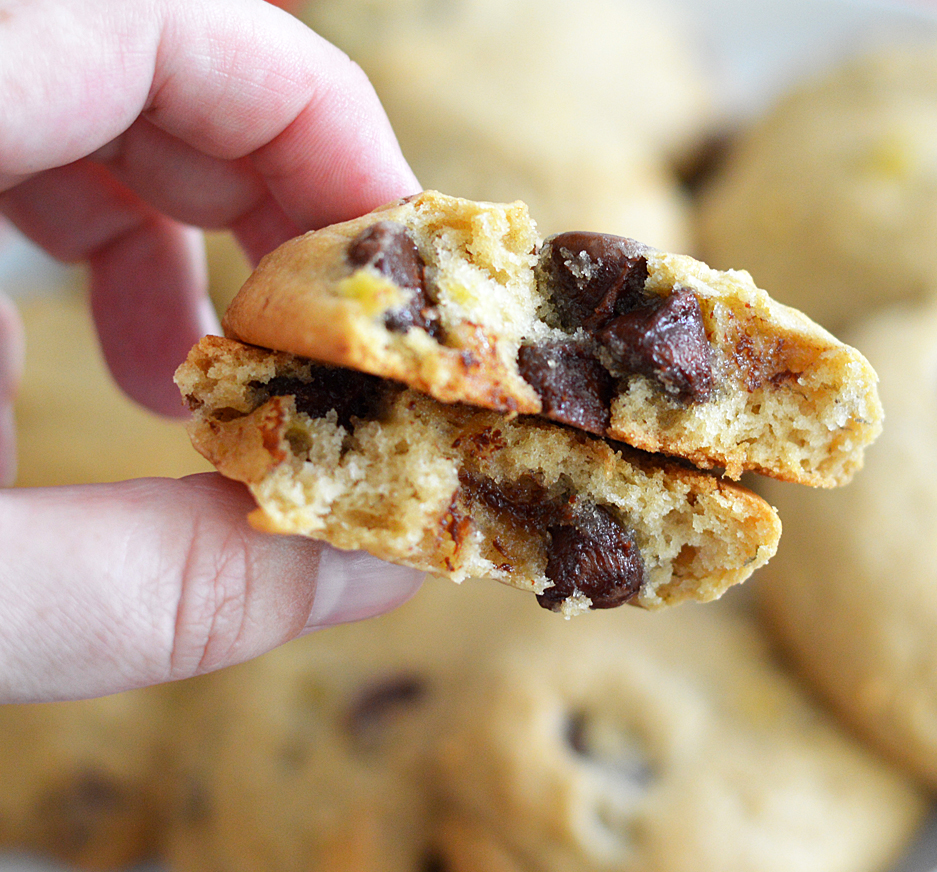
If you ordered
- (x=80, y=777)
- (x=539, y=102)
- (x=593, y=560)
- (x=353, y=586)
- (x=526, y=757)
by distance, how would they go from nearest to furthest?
(x=593, y=560), (x=353, y=586), (x=526, y=757), (x=80, y=777), (x=539, y=102)

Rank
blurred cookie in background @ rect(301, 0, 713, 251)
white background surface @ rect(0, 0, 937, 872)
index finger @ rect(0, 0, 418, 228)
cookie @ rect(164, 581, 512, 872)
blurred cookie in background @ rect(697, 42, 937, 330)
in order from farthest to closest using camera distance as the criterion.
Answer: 1. white background surface @ rect(0, 0, 937, 872)
2. blurred cookie in background @ rect(301, 0, 713, 251)
3. blurred cookie in background @ rect(697, 42, 937, 330)
4. cookie @ rect(164, 581, 512, 872)
5. index finger @ rect(0, 0, 418, 228)

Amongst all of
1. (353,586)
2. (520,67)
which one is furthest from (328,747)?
(520,67)

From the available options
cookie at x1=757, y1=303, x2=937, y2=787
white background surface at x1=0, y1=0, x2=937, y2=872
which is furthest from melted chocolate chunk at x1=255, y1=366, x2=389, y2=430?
white background surface at x1=0, y1=0, x2=937, y2=872

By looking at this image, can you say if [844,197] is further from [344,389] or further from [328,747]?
[328,747]

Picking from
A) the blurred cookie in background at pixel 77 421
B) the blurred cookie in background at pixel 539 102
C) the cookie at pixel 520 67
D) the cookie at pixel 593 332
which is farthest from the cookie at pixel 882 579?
the blurred cookie in background at pixel 77 421

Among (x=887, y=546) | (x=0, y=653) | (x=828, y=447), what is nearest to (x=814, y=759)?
(x=887, y=546)

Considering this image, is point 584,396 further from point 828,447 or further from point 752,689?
point 752,689

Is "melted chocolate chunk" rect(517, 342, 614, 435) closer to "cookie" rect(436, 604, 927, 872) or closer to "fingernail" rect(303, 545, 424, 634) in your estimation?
"fingernail" rect(303, 545, 424, 634)

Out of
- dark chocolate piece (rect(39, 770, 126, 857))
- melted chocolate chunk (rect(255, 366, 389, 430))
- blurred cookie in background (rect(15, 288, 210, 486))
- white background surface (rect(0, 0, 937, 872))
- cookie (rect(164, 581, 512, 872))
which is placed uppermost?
white background surface (rect(0, 0, 937, 872))
